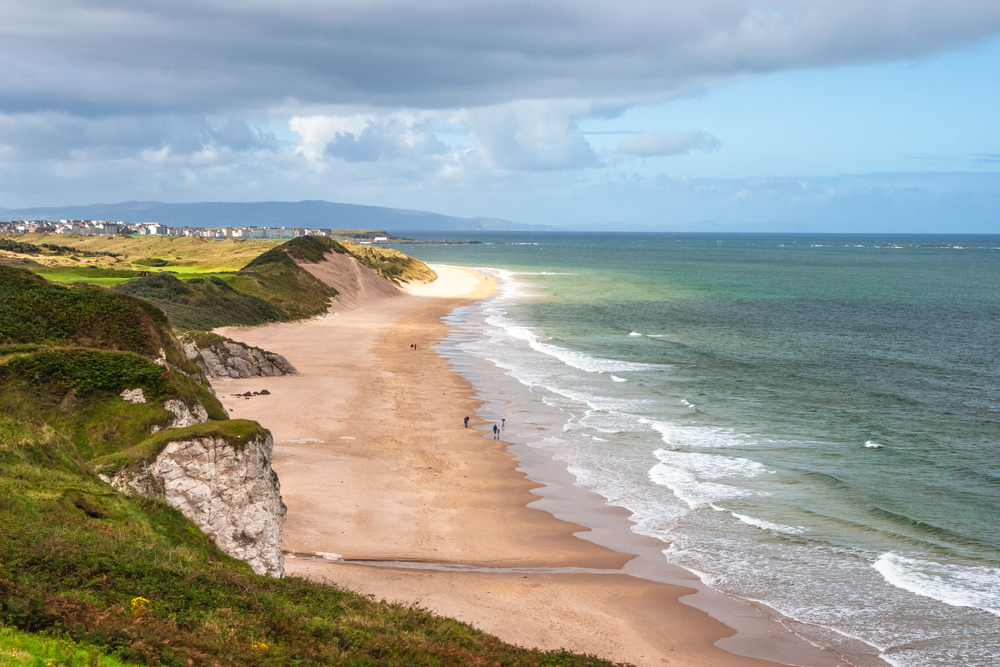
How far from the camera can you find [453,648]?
13.4m

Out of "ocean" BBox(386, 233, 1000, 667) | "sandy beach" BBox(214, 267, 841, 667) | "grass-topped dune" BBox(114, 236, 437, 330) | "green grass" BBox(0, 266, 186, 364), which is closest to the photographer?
"sandy beach" BBox(214, 267, 841, 667)

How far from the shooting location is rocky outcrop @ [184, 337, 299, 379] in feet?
143

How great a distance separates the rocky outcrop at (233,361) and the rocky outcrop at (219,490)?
1049 inches

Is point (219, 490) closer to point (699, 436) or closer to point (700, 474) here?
point (700, 474)

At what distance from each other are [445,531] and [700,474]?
1088cm

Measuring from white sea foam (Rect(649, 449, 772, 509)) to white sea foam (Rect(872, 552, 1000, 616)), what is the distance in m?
5.97

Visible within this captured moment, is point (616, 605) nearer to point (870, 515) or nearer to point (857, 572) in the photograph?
point (857, 572)

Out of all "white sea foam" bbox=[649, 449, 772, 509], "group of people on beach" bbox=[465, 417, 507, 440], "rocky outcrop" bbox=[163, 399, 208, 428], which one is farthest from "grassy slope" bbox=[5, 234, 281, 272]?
"white sea foam" bbox=[649, 449, 772, 509]

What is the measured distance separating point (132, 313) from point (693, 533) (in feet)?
67.8

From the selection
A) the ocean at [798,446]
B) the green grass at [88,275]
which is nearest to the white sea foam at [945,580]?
the ocean at [798,446]

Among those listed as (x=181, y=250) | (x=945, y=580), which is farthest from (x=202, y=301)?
(x=181, y=250)

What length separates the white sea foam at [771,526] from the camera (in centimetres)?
2392

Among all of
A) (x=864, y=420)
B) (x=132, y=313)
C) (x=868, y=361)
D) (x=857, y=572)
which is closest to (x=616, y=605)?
(x=857, y=572)

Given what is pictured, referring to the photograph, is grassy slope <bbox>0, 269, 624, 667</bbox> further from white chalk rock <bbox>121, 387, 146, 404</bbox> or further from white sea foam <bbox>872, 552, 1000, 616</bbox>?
white sea foam <bbox>872, 552, 1000, 616</bbox>
